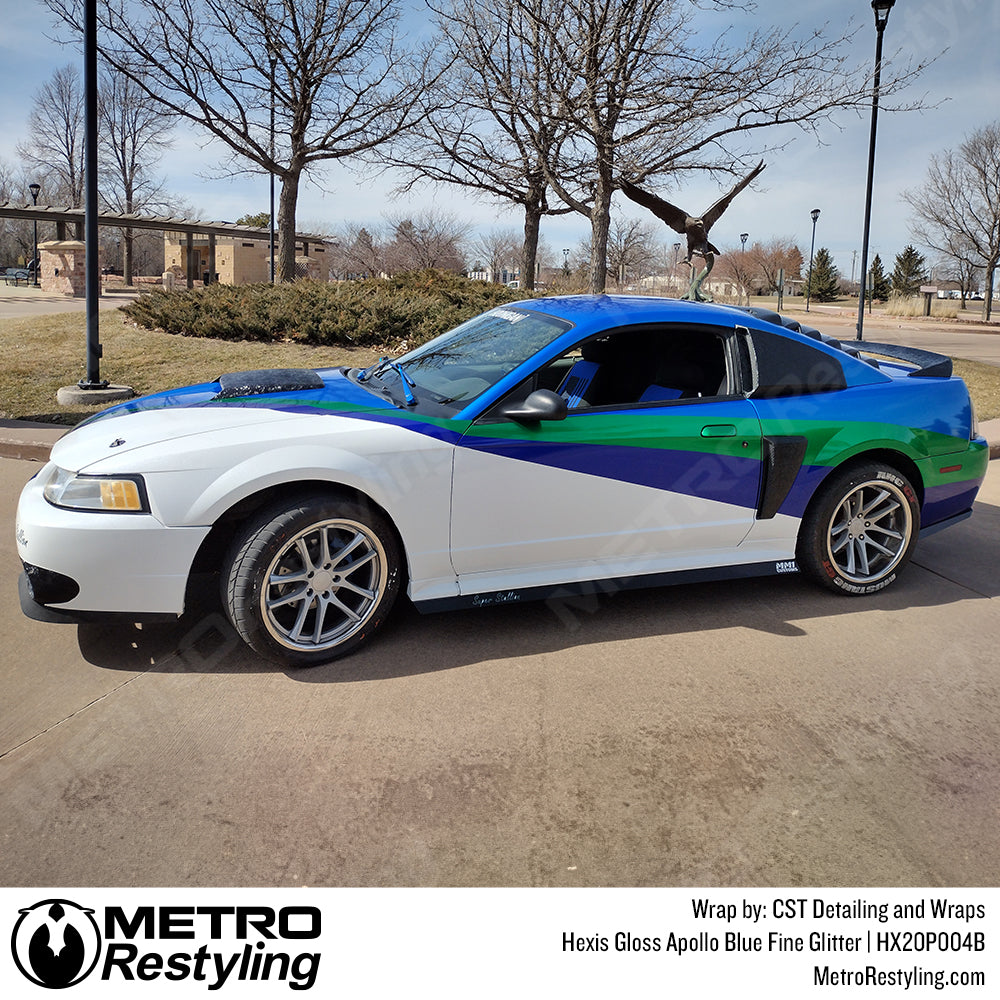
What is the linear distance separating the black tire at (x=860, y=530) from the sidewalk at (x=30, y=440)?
4.15 meters

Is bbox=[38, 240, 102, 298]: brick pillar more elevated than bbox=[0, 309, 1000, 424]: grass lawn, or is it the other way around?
bbox=[38, 240, 102, 298]: brick pillar

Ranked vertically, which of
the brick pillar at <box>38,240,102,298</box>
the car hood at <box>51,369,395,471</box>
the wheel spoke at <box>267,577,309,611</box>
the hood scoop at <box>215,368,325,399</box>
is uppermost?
the brick pillar at <box>38,240,102,298</box>

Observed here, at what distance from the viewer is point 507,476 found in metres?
3.94

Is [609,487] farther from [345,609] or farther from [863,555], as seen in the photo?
[863,555]

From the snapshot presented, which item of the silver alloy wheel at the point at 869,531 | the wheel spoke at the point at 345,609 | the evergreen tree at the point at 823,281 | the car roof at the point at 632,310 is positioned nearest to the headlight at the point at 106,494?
the wheel spoke at the point at 345,609

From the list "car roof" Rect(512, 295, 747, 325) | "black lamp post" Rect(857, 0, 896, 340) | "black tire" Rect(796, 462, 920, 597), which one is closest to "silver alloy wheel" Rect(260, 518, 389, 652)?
"car roof" Rect(512, 295, 747, 325)

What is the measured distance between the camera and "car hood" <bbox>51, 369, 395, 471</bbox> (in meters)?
3.73

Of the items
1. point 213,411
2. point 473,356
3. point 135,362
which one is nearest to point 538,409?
point 473,356

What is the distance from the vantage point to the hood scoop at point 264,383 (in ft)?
13.8

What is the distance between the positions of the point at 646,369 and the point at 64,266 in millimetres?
32337

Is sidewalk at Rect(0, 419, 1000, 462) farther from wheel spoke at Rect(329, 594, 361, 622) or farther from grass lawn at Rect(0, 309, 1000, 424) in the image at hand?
wheel spoke at Rect(329, 594, 361, 622)

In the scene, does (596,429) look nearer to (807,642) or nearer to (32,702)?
(807,642)
